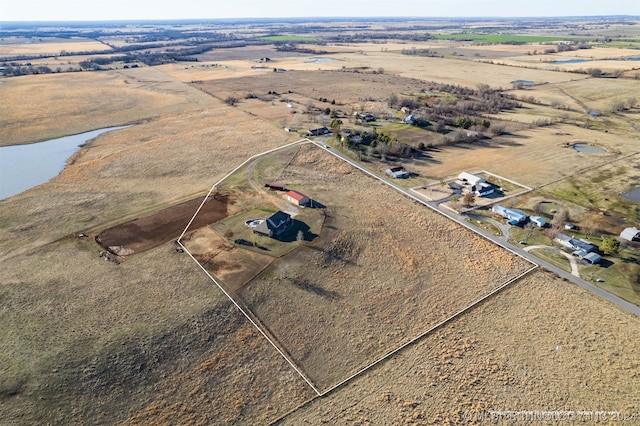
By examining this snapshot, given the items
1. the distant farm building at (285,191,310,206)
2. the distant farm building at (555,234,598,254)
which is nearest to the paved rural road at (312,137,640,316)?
the distant farm building at (555,234,598,254)

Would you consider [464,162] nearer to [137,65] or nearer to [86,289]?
[86,289]

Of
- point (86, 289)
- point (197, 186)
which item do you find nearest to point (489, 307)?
point (86, 289)

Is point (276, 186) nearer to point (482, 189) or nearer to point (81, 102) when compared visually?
point (482, 189)

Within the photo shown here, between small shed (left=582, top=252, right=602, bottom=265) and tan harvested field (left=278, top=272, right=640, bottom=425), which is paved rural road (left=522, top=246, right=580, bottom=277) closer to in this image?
small shed (left=582, top=252, right=602, bottom=265)

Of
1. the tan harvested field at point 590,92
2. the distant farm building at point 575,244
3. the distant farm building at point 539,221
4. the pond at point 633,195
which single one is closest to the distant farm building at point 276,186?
the distant farm building at point 539,221

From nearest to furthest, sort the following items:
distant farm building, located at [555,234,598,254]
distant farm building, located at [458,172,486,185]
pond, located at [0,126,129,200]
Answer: distant farm building, located at [555,234,598,254], distant farm building, located at [458,172,486,185], pond, located at [0,126,129,200]

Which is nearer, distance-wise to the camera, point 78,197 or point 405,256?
point 405,256

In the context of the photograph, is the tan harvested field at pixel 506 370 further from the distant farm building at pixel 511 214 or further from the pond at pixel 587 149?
the pond at pixel 587 149
